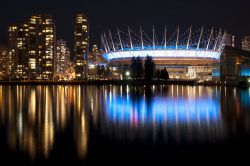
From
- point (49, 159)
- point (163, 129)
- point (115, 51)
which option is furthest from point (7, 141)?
point (115, 51)

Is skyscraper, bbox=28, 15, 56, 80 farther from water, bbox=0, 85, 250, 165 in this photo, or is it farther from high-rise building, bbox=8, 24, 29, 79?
water, bbox=0, 85, 250, 165

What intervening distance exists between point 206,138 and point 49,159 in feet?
18.0

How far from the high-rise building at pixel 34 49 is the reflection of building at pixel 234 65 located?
291 feet

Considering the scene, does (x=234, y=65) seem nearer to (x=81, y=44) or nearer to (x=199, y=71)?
(x=199, y=71)

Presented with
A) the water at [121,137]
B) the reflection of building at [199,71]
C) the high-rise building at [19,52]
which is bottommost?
the water at [121,137]

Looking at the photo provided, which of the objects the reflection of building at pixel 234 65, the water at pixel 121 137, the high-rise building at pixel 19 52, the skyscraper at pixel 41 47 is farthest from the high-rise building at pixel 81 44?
the water at pixel 121 137

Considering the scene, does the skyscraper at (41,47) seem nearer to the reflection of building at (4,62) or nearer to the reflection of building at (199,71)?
the reflection of building at (4,62)

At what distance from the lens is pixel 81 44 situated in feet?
569

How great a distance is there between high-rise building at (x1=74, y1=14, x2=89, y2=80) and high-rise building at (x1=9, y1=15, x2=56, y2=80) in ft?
51.8

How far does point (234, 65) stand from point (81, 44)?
110453 millimetres

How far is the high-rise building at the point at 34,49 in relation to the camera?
150 m

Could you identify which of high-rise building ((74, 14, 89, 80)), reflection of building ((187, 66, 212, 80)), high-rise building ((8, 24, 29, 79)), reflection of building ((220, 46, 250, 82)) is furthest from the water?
high-rise building ((74, 14, 89, 80))

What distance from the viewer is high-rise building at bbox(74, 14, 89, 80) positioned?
167m

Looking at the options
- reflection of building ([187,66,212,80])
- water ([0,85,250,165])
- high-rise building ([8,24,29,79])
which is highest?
high-rise building ([8,24,29,79])
